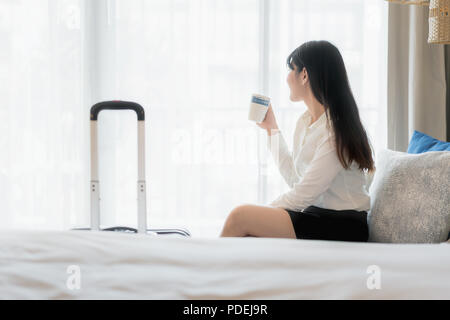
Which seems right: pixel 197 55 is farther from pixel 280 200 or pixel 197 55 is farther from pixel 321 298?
pixel 321 298

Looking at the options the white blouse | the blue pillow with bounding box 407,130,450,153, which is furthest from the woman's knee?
the blue pillow with bounding box 407,130,450,153

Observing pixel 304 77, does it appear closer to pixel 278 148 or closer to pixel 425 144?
pixel 278 148

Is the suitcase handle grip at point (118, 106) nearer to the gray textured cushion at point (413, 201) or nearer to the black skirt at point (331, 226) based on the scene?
the black skirt at point (331, 226)

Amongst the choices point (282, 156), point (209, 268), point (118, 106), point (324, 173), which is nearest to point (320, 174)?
point (324, 173)

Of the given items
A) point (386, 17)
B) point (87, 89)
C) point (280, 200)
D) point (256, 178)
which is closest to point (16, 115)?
point (87, 89)

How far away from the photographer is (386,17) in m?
2.35

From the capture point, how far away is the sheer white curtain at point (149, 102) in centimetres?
246

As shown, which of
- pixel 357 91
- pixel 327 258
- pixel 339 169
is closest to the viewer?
pixel 327 258

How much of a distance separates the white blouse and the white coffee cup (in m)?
0.19

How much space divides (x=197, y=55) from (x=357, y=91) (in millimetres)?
886

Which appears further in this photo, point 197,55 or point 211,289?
point 197,55

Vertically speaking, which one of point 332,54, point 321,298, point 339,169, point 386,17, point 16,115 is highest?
point 386,17

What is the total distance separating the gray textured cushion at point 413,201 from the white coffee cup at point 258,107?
50 cm

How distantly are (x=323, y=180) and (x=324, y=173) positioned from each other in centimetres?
2
